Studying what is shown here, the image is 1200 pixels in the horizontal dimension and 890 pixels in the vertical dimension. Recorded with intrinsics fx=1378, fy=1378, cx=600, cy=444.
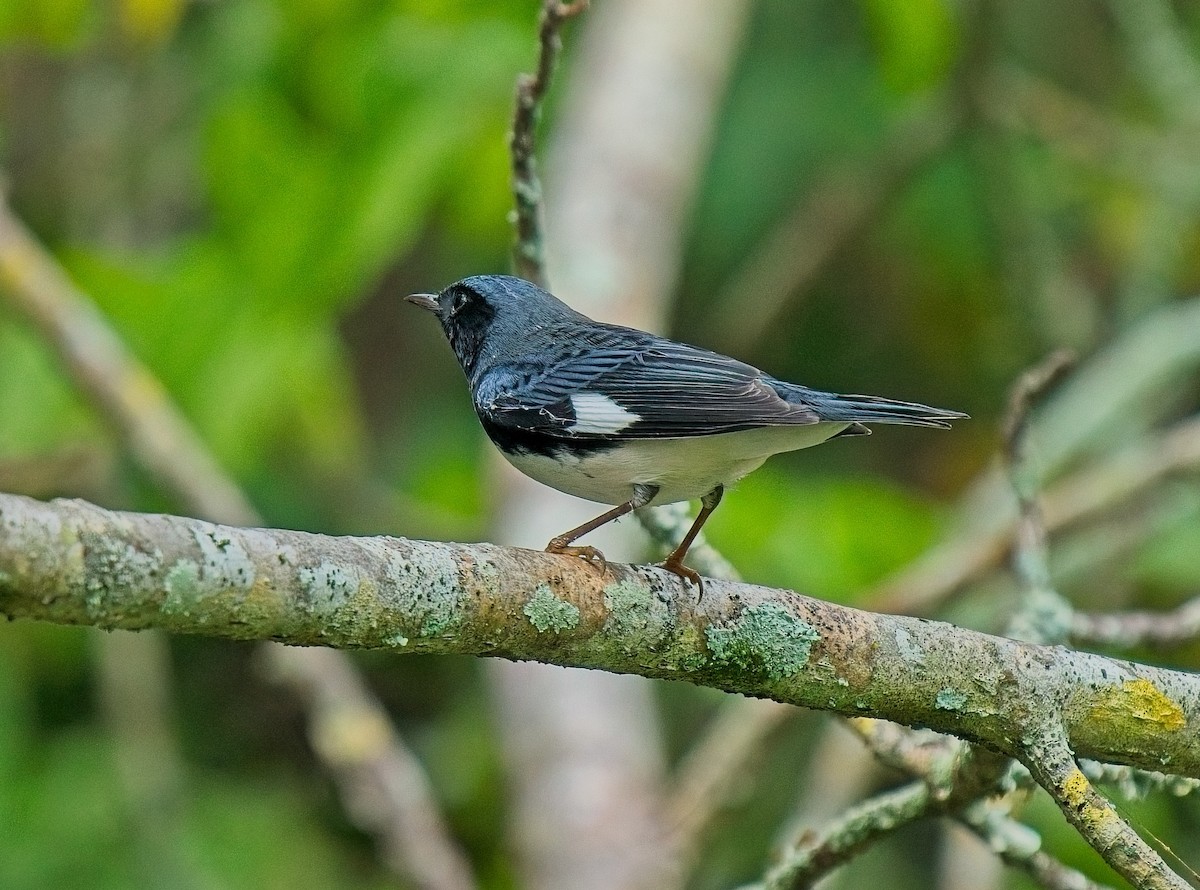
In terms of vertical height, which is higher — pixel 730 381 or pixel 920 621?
pixel 730 381

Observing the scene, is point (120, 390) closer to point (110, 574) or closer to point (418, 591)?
point (418, 591)

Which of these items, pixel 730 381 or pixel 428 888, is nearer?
pixel 730 381

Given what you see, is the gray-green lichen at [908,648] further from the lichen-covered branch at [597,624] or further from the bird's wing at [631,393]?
the bird's wing at [631,393]

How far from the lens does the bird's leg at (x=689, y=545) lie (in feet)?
7.91

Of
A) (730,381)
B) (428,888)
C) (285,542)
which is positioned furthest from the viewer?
(428,888)

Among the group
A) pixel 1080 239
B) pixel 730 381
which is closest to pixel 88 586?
pixel 730 381

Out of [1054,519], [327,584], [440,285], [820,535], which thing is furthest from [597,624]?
[440,285]

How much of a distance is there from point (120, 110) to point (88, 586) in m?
5.58

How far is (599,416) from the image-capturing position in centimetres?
299

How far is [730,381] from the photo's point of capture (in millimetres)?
3016

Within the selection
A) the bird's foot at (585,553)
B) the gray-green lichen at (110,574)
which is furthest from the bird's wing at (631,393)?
the gray-green lichen at (110,574)

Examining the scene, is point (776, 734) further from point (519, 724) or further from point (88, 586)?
point (88, 586)

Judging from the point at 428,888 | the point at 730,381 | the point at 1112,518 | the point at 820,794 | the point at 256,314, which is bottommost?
the point at 428,888

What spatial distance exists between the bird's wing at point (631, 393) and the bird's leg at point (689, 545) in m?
0.21
